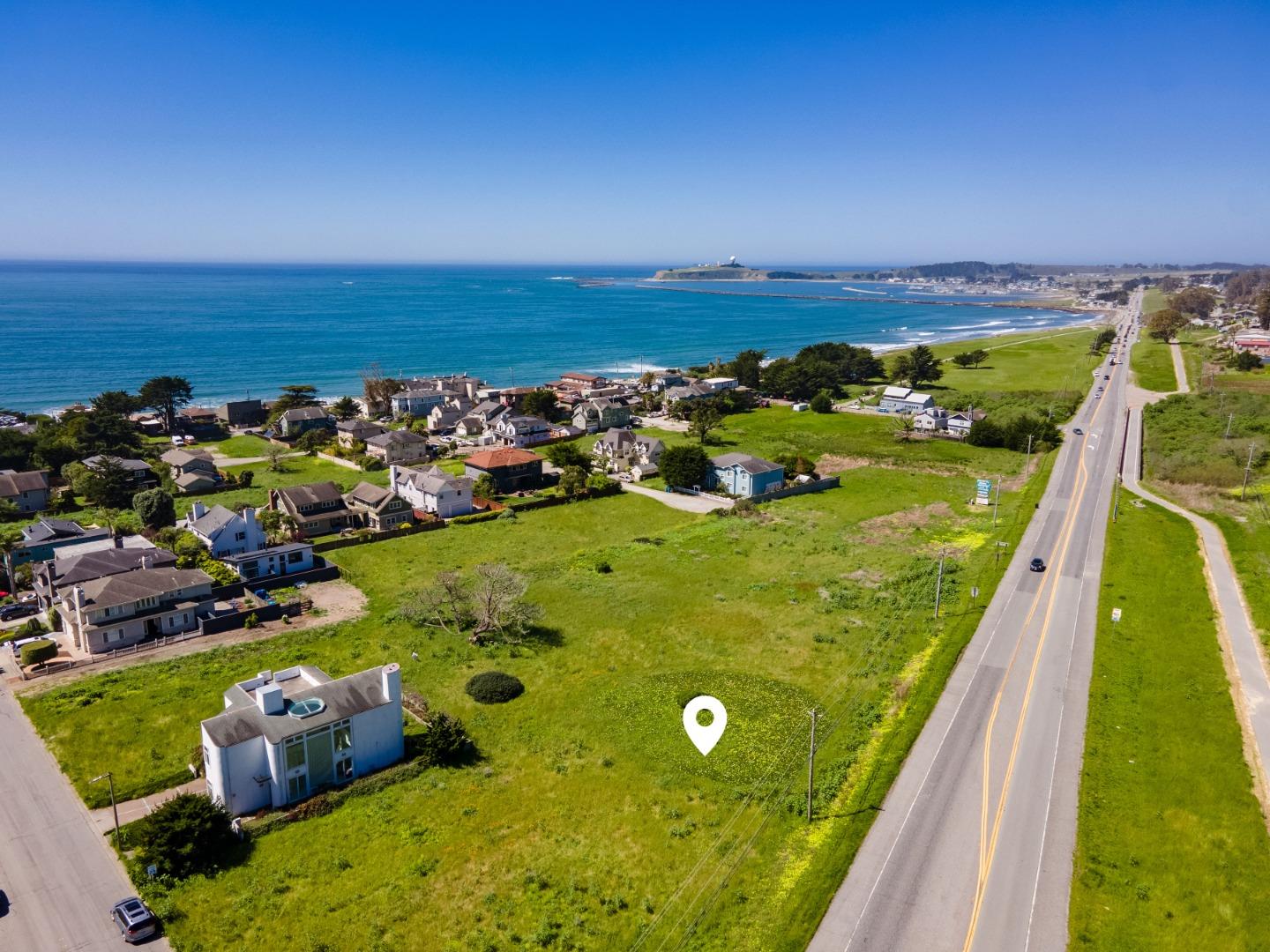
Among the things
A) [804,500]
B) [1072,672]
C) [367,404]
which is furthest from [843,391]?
[1072,672]

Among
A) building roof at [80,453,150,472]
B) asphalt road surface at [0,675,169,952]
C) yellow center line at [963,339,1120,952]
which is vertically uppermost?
building roof at [80,453,150,472]

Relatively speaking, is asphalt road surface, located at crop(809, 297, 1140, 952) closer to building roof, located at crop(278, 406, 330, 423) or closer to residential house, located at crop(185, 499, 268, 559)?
residential house, located at crop(185, 499, 268, 559)

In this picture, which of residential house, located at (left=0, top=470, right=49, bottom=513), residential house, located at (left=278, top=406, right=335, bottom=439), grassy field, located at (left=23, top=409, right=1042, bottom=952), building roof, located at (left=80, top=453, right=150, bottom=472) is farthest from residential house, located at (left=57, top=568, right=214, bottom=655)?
residential house, located at (left=278, top=406, right=335, bottom=439)

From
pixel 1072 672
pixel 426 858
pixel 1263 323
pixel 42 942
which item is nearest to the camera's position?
pixel 42 942

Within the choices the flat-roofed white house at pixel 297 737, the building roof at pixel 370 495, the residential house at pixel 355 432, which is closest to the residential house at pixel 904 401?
the residential house at pixel 355 432

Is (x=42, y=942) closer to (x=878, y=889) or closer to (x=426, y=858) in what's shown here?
(x=426, y=858)

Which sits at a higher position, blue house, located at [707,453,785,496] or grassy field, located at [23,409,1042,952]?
blue house, located at [707,453,785,496]
